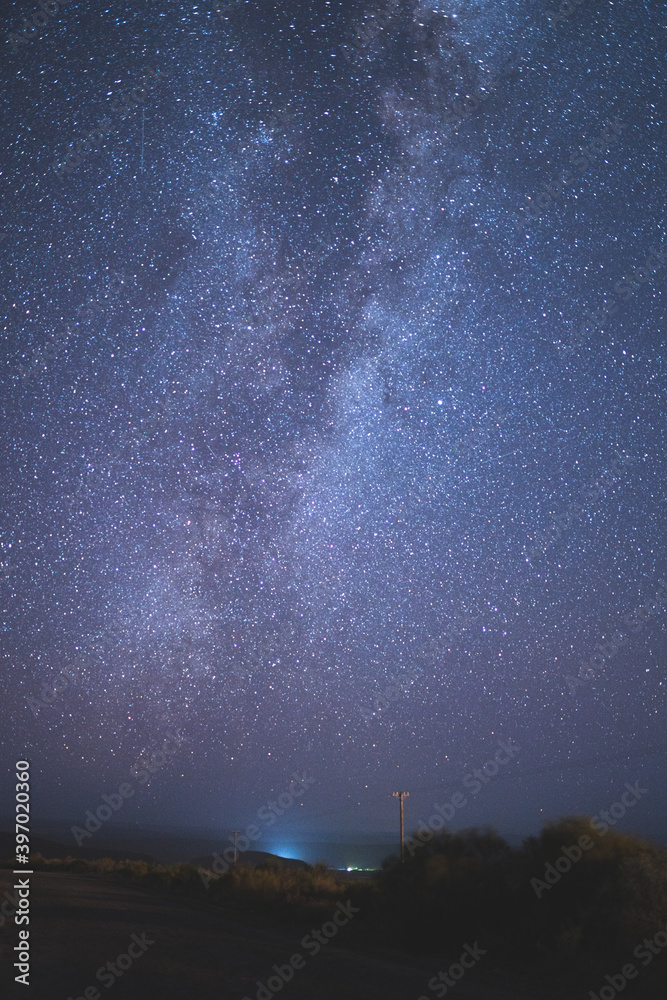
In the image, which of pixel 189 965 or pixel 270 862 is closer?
pixel 189 965

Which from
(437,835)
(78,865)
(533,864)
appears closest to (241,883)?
(437,835)

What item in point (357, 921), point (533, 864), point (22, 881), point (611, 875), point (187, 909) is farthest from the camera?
point (22, 881)

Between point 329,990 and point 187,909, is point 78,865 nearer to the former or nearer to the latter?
point 187,909

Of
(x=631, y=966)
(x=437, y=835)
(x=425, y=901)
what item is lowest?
(x=631, y=966)

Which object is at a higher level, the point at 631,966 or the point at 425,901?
the point at 425,901

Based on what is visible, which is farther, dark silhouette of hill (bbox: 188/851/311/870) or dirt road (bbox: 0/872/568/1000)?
dark silhouette of hill (bbox: 188/851/311/870)

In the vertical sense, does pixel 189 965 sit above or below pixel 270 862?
below

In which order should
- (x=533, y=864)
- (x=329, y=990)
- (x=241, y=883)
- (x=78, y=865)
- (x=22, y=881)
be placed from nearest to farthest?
1. (x=329, y=990)
2. (x=533, y=864)
3. (x=241, y=883)
4. (x=22, y=881)
5. (x=78, y=865)

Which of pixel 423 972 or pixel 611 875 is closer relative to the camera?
pixel 423 972

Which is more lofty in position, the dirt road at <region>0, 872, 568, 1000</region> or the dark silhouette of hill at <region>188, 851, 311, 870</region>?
the dark silhouette of hill at <region>188, 851, 311, 870</region>

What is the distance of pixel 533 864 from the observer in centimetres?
1473

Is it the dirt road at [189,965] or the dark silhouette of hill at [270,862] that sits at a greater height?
the dark silhouette of hill at [270,862]

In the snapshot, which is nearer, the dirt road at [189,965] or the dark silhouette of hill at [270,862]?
the dirt road at [189,965]

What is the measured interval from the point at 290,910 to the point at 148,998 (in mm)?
10638
